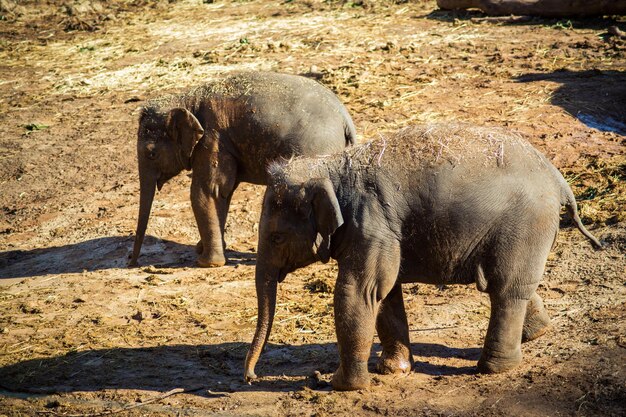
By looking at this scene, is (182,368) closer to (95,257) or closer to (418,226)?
(418,226)

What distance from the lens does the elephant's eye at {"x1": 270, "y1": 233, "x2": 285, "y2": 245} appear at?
627 centimetres

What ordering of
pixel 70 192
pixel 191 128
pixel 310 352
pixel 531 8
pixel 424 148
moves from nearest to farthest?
pixel 424 148
pixel 310 352
pixel 191 128
pixel 70 192
pixel 531 8

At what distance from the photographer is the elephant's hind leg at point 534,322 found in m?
6.79

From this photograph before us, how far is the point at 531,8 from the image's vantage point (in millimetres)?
16391

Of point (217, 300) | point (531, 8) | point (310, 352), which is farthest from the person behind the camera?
Answer: point (531, 8)

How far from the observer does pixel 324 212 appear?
19.9ft

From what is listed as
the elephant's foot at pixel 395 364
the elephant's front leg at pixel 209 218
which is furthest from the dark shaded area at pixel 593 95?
the elephant's foot at pixel 395 364

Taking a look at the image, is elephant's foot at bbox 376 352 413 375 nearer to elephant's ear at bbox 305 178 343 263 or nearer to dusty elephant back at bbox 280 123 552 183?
elephant's ear at bbox 305 178 343 263

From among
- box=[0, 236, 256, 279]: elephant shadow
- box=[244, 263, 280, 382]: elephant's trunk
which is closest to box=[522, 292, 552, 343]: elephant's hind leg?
box=[244, 263, 280, 382]: elephant's trunk

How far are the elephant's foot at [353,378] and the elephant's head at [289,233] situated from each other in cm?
61

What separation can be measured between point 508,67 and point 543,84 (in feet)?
3.56

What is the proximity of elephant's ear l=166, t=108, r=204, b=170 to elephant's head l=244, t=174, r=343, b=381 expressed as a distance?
3.16m

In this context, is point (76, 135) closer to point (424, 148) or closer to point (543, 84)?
point (543, 84)

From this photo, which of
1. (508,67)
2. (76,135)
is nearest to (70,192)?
(76,135)
